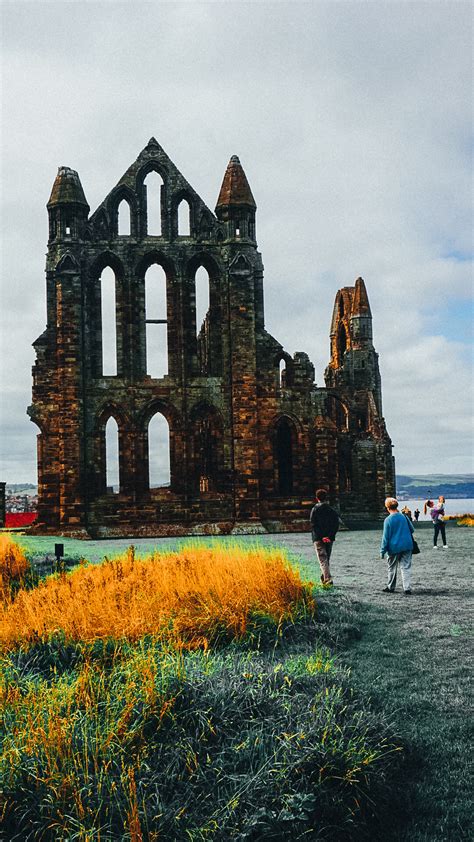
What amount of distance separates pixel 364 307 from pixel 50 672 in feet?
126

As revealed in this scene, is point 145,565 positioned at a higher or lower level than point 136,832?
higher

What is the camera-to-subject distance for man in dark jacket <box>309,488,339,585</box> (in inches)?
547

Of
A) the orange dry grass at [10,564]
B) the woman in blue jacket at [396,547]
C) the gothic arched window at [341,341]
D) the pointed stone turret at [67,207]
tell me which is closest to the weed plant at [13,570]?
the orange dry grass at [10,564]

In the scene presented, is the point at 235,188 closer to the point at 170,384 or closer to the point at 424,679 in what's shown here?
the point at 170,384

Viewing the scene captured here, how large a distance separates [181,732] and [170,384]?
83.0ft

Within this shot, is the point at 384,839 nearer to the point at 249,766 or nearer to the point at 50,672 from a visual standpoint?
the point at 249,766

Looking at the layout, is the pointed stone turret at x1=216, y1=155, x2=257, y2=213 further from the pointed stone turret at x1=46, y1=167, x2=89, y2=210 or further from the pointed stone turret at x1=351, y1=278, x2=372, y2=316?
the pointed stone turret at x1=351, y1=278, x2=372, y2=316

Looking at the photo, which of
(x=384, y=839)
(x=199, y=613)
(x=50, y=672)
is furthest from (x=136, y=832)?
(x=199, y=613)

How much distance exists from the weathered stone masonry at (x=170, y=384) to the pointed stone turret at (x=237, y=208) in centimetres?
5

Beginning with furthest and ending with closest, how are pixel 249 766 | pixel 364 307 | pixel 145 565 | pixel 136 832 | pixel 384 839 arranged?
pixel 364 307, pixel 145 565, pixel 249 766, pixel 384 839, pixel 136 832

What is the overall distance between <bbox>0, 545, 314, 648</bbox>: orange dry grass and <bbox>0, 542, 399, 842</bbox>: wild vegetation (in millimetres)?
38

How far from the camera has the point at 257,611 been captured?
402 inches

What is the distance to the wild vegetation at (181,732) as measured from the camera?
5230 mm

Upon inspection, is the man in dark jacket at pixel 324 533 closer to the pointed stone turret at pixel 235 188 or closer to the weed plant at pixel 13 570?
the weed plant at pixel 13 570
